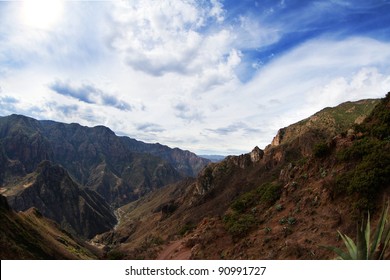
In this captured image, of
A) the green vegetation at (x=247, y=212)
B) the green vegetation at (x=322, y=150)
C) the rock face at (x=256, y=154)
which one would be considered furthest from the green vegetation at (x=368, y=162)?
the rock face at (x=256, y=154)

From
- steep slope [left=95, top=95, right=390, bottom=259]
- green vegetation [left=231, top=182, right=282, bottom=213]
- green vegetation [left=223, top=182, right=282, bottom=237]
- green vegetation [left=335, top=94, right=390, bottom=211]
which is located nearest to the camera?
steep slope [left=95, top=95, right=390, bottom=259]

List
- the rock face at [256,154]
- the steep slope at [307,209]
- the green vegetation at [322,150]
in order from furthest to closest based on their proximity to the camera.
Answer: the rock face at [256,154] → the green vegetation at [322,150] → the steep slope at [307,209]

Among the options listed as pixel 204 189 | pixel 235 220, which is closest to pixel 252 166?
pixel 204 189

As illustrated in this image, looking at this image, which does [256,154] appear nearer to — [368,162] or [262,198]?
[262,198]

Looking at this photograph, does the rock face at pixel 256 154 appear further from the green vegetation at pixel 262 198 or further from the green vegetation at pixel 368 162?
the green vegetation at pixel 368 162

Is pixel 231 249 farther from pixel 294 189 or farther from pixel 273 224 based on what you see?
pixel 294 189

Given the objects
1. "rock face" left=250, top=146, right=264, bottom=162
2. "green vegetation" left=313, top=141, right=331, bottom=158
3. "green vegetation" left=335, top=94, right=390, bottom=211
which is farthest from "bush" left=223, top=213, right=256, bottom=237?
"rock face" left=250, top=146, right=264, bottom=162

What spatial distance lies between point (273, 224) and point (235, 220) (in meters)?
6.66

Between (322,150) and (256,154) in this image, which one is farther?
(256,154)

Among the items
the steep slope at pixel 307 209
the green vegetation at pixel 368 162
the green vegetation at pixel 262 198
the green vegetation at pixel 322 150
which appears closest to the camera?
the steep slope at pixel 307 209

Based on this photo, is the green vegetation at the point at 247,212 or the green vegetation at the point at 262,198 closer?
the green vegetation at the point at 247,212

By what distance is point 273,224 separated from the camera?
25.5m

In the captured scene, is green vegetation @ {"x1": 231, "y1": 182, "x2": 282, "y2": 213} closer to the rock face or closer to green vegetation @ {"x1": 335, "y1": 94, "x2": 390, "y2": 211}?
green vegetation @ {"x1": 335, "y1": 94, "x2": 390, "y2": 211}

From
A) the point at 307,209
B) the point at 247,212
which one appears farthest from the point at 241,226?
the point at 307,209
